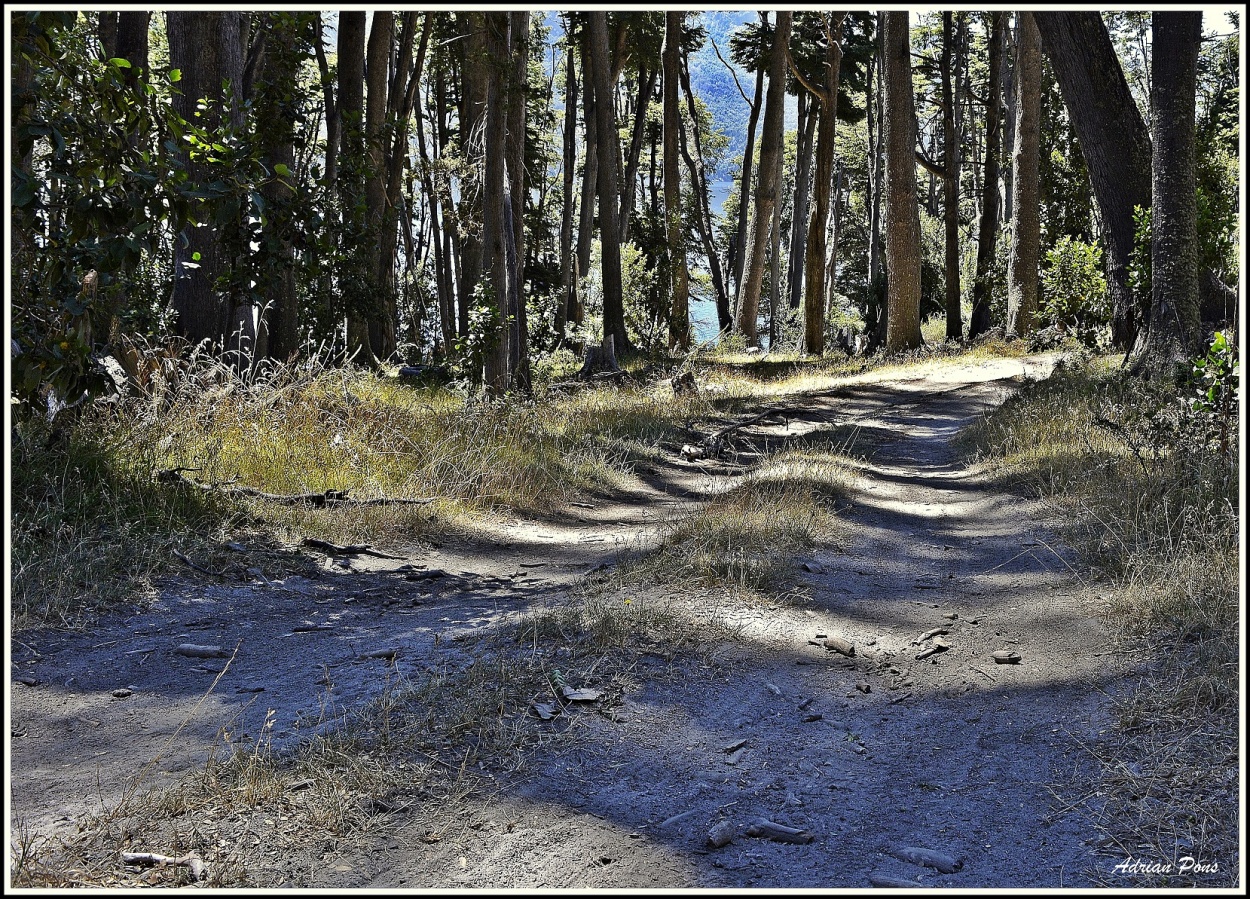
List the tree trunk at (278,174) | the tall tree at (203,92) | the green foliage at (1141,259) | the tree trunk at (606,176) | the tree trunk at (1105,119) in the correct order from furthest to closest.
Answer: the tree trunk at (606,176)
the tree trunk at (1105,119)
the green foliage at (1141,259)
the tall tree at (203,92)
the tree trunk at (278,174)

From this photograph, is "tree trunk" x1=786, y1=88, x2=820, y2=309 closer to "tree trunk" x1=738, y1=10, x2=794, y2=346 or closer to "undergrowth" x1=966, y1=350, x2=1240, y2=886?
"tree trunk" x1=738, y1=10, x2=794, y2=346

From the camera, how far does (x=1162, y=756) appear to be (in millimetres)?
2936

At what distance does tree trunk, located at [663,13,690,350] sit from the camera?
66.0ft

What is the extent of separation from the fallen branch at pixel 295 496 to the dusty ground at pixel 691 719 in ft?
2.85

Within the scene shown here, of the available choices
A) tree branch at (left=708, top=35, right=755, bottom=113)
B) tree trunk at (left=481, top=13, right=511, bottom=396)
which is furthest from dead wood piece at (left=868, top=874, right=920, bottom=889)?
tree branch at (left=708, top=35, right=755, bottom=113)

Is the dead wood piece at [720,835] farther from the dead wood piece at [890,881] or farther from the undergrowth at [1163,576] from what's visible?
the undergrowth at [1163,576]

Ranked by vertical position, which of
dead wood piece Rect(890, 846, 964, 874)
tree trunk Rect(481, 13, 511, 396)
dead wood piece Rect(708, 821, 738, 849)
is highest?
tree trunk Rect(481, 13, 511, 396)

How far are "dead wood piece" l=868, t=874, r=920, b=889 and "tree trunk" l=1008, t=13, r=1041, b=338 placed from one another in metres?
16.8

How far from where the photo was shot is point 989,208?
2234cm

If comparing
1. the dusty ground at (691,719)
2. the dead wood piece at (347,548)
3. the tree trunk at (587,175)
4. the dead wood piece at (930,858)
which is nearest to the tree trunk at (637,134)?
the tree trunk at (587,175)

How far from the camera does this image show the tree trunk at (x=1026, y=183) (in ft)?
56.7

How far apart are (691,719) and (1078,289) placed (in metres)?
13.5

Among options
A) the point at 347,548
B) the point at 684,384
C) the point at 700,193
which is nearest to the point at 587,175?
the point at 700,193

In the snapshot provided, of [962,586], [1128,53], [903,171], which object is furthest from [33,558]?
[1128,53]
